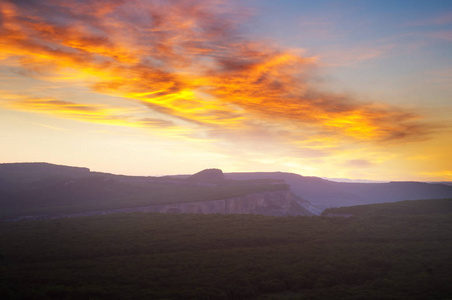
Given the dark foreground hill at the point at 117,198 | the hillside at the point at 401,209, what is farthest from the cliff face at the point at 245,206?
the hillside at the point at 401,209

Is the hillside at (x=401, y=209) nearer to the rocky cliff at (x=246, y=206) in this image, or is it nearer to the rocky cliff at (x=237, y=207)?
the rocky cliff at (x=246, y=206)

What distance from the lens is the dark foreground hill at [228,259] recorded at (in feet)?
88.3

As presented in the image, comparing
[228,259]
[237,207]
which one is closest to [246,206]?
[237,207]

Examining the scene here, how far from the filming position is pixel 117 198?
108m

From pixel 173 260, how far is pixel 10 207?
81.3m

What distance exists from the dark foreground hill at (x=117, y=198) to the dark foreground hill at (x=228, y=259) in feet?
94.3

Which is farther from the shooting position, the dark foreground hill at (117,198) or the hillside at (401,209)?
the dark foreground hill at (117,198)

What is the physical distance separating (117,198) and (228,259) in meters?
79.7

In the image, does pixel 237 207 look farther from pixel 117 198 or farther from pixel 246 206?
pixel 117 198

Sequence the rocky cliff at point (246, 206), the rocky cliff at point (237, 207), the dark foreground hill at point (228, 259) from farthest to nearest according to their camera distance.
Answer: the rocky cliff at point (246, 206) < the rocky cliff at point (237, 207) < the dark foreground hill at point (228, 259)

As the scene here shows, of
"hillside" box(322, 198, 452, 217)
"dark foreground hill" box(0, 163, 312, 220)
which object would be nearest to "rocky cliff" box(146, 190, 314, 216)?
"dark foreground hill" box(0, 163, 312, 220)

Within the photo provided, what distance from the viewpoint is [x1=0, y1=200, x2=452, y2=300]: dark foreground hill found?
26922 mm

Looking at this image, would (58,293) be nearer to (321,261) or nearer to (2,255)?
(2,255)

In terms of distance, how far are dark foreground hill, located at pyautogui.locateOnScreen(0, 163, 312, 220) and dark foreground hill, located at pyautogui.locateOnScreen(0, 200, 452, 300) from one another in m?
28.7
